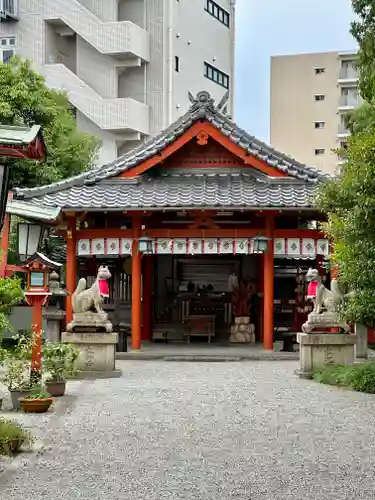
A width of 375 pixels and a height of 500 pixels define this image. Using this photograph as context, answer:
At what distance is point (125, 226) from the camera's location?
23422mm

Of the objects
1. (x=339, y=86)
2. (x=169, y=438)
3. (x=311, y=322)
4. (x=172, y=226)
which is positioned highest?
(x=339, y=86)

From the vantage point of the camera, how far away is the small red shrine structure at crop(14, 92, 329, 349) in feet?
67.3

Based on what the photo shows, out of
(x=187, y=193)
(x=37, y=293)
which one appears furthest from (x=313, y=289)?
(x=37, y=293)

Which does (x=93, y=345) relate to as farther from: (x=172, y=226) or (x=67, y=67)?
(x=67, y=67)

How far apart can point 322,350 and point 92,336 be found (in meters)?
4.69

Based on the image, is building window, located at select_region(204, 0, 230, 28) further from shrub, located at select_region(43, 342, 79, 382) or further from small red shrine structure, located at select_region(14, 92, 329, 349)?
shrub, located at select_region(43, 342, 79, 382)

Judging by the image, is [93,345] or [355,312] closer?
[355,312]

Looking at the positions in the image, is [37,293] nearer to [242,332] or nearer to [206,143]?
[206,143]

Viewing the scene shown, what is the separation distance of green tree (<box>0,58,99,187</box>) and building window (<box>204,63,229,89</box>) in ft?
54.5

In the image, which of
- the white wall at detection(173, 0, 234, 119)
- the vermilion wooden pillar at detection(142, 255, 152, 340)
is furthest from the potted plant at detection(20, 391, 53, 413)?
the white wall at detection(173, 0, 234, 119)

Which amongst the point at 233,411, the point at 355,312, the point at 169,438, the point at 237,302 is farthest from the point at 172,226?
the point at 169,438

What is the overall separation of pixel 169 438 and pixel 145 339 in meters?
14.1

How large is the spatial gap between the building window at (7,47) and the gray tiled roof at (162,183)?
18.3 metres

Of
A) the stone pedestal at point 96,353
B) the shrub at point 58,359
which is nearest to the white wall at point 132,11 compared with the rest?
the stone pedestal at point 96,353
